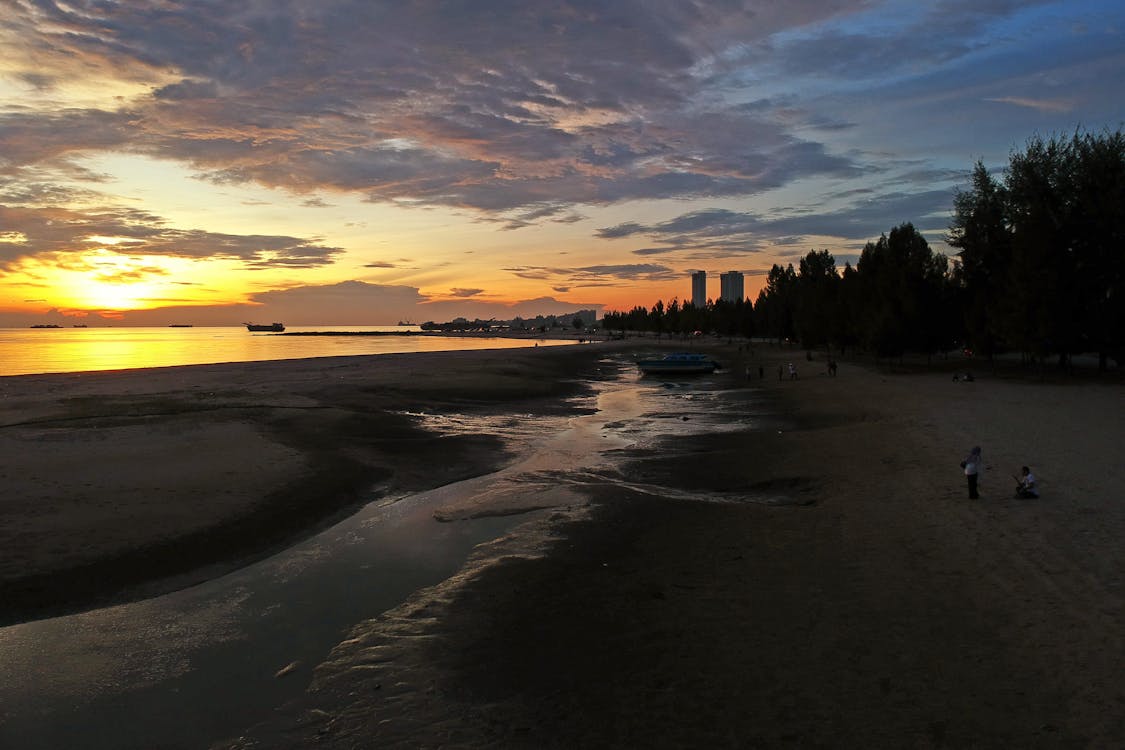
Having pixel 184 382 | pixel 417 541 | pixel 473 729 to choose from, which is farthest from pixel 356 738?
pixel 184 382

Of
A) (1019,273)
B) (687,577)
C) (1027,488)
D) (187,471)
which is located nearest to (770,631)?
(687,577)

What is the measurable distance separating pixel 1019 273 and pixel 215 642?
49.7 meters

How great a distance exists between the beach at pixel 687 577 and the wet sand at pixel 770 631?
0.04m

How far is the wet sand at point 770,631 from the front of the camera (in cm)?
694

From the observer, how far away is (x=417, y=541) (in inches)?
559

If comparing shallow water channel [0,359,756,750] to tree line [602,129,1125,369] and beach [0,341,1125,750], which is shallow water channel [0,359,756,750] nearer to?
beach [0,341,1125,750]

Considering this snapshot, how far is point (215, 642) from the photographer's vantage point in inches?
376

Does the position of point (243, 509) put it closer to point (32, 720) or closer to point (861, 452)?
point (32, 720)

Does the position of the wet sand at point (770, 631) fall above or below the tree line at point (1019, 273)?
below

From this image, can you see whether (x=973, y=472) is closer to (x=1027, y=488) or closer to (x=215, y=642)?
(x=1027, y=488)

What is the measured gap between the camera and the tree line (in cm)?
4175

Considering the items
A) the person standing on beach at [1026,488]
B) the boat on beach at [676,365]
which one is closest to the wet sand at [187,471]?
the person standing on beach at [1026,488]

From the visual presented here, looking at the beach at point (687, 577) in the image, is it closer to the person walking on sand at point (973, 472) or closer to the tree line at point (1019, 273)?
the person walking on sand at point (973, 472)

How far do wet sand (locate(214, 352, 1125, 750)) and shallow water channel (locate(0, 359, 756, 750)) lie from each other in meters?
0.67
